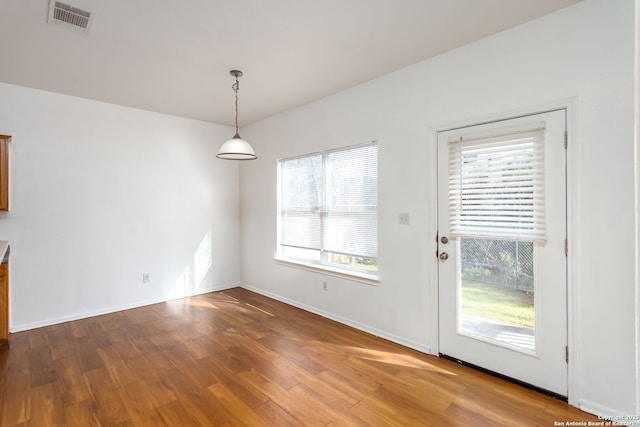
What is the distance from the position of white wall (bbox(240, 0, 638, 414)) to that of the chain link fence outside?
11.7 inches

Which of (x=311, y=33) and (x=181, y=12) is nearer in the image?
(x=181, y=12)

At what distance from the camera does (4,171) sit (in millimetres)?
3459

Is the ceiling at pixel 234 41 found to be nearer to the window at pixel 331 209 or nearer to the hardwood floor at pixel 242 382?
the window at pixel 331 209

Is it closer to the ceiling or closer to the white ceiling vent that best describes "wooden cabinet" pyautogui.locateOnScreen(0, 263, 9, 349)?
the ceiling

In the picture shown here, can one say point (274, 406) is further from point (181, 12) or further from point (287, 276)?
point (181, 12)

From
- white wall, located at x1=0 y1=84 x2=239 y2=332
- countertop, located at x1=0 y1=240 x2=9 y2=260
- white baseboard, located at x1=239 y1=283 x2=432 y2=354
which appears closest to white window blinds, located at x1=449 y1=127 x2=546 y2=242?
white baseboard, located at x1=239 y1=283 x2=432 y2=354

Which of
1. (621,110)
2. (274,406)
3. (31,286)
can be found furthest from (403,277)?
(31,286)

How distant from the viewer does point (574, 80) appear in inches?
88.8

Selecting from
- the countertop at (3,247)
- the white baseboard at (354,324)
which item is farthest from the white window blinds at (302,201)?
the countertop at (3,247)

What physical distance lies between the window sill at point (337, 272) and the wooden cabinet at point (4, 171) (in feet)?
11.0

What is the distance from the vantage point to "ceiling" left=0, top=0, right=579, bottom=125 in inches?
89.7

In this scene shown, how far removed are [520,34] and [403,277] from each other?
7.87ft

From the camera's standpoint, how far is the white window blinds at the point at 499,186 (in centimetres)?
243

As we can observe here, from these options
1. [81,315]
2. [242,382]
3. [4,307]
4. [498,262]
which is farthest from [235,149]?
[81,315]
